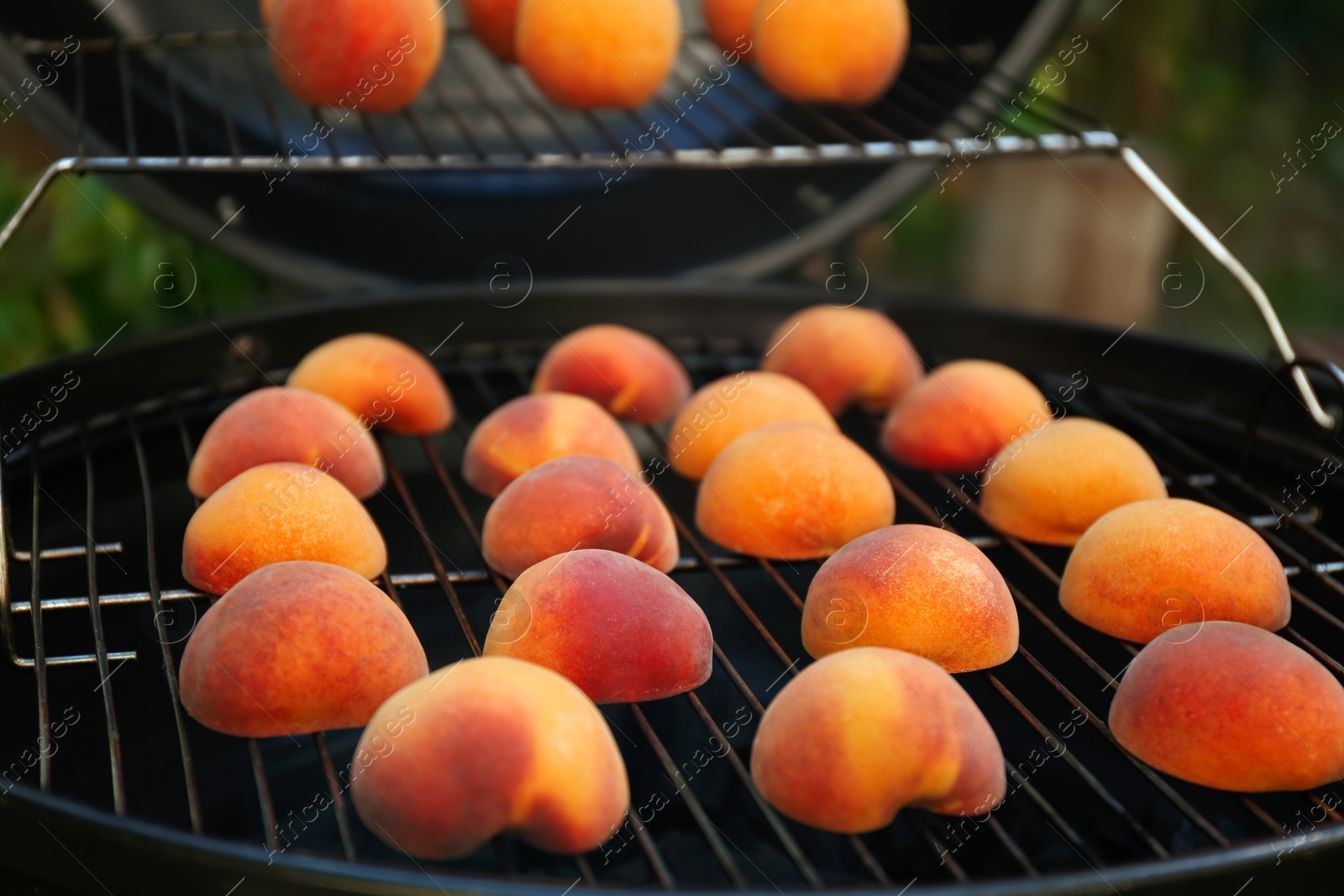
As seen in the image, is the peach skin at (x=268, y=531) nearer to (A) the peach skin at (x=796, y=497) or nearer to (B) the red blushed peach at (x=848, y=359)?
(A) the peach skin at (x=796, y=497)

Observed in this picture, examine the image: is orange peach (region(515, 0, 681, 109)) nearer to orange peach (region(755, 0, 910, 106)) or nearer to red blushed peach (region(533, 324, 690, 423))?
orange peach (region(755, 0, 910, 106))

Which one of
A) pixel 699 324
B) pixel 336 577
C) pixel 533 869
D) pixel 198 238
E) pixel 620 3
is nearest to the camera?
pixel 533 869

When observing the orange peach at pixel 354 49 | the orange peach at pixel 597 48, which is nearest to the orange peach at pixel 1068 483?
the orange peach at pixel 597 48

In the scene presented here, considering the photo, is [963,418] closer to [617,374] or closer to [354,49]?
[617,374]

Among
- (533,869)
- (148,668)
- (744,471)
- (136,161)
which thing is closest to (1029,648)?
(744,471)

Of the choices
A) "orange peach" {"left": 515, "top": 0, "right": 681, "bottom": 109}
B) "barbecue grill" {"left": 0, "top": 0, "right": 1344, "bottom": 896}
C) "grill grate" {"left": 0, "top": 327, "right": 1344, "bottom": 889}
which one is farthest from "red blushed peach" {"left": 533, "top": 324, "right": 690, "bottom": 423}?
"orange peach" {"left": 515, "top": 0, "right": 681, "bottom": 109}

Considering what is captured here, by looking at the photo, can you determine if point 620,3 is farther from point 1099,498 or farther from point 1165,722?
point 1165,722

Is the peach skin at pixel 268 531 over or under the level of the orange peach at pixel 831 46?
under
